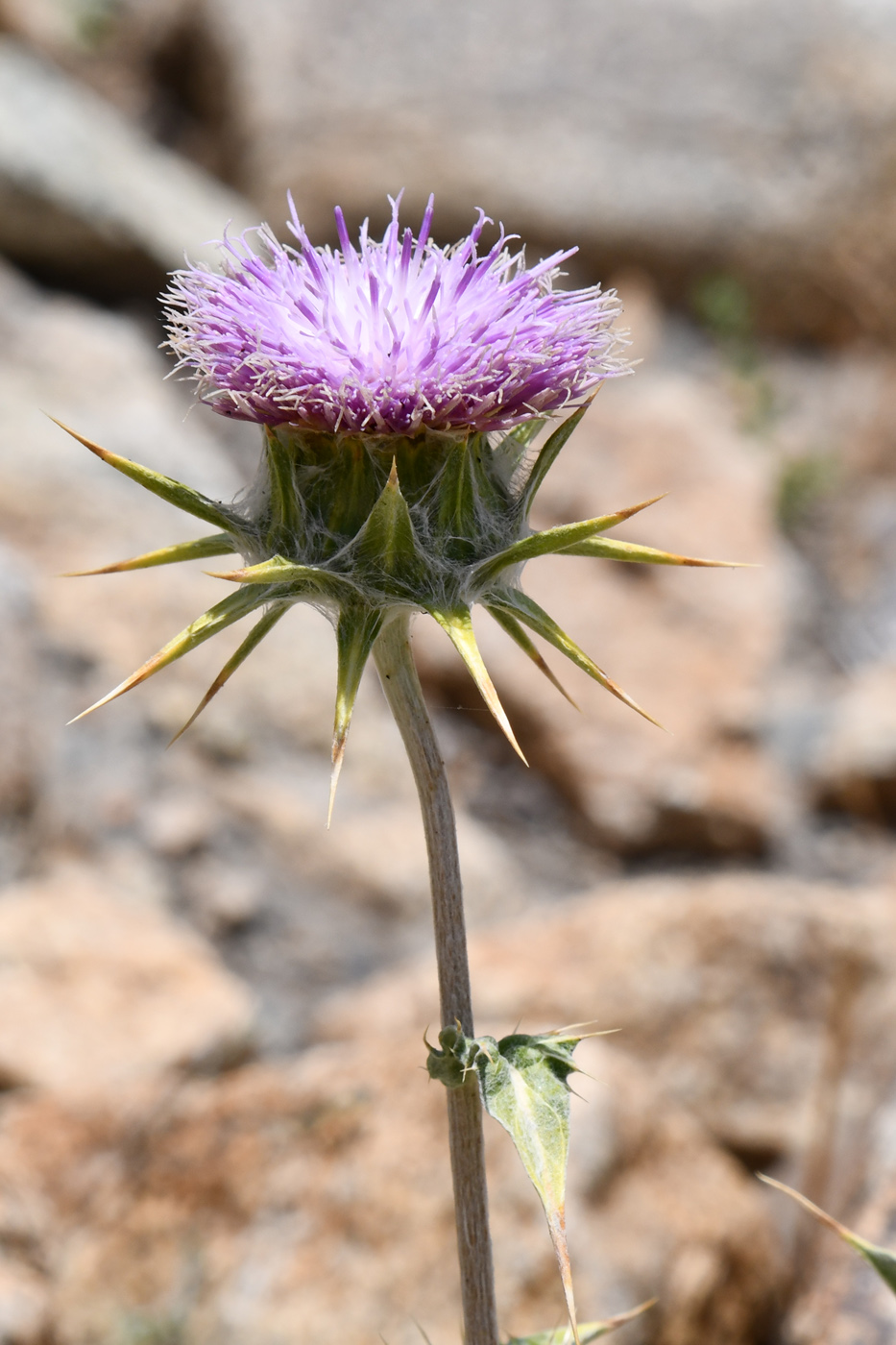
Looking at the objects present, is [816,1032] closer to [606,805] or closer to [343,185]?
[606,805]

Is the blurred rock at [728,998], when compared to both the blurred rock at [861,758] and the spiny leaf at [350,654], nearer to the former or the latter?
the blurred rock at [861,758]

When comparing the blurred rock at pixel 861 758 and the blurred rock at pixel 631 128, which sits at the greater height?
the blurred rock at pixel 631 128

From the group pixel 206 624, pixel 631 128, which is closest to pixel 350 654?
pixel 206 624

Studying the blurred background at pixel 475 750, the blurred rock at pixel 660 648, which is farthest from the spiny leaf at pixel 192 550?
the blurred rock at pixel 660 648

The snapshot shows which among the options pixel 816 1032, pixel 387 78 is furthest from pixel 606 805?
pixel 387 78

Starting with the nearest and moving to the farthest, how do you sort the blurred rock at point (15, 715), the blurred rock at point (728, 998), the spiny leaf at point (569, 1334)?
the spiny leaf at point (569, 1334)
the blurred rock at point (728, 998)
the blurred rock at point (15, 715)

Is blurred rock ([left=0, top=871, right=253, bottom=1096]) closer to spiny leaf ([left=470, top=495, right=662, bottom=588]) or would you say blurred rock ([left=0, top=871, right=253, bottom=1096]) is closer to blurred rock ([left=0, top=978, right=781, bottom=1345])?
blurred rock ([left=0, top=978, right=781, bottom=1345])

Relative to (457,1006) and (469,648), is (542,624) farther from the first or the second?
(457,1006)
